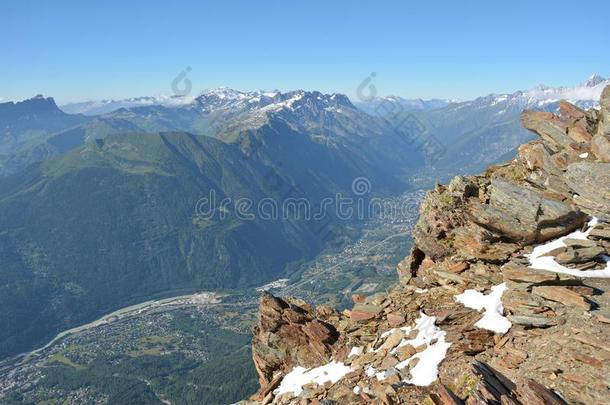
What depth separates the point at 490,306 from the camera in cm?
3984

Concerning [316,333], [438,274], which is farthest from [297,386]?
[438,274]

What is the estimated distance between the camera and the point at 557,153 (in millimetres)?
51062

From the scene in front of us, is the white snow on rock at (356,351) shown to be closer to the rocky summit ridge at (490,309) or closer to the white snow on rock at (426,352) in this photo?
the rocky summit ridge at (490,309)

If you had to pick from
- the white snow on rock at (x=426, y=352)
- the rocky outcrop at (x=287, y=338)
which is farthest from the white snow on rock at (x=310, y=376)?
the white snow on rock at (x=426, y=352)

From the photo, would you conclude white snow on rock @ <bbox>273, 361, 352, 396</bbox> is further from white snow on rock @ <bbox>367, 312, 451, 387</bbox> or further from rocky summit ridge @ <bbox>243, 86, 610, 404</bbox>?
white snow on rock @ <bbox>367, 312, 451, 387</bbox>

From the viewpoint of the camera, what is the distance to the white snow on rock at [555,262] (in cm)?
3709

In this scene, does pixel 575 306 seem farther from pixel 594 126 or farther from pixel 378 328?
pixel 594 126

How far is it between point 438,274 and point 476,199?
35.0 ft

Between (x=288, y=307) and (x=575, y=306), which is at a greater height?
(x=575, y=306)

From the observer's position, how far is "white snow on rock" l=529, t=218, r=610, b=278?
3709 cm

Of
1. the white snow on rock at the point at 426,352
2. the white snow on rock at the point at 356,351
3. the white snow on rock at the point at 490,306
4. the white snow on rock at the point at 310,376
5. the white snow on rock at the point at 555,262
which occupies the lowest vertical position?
the white snow on rock at the point at 310,376

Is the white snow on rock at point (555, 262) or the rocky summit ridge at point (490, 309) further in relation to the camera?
the white snow on rock at point (555, 262)

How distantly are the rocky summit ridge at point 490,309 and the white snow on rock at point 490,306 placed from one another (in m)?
0.12

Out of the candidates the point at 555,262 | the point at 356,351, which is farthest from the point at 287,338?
the point at 555,262
